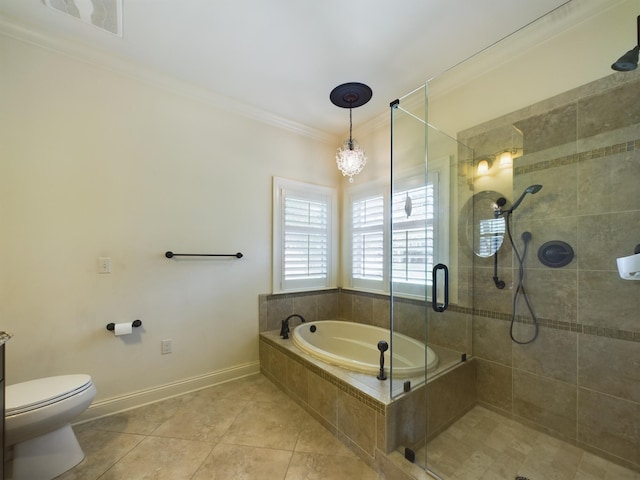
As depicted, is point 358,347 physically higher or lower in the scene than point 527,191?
lower

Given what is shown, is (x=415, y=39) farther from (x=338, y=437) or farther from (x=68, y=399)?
(x=68, y=399)

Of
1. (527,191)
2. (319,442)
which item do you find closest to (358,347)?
(319,442)

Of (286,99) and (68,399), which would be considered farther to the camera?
(286,99)

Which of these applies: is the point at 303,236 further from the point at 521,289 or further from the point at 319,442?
the point at 521,289

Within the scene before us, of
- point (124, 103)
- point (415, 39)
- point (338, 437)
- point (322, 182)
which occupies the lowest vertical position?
point (338, 437)

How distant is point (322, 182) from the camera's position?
10.4ft

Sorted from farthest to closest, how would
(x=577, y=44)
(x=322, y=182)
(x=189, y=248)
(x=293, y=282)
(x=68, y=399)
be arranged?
(x=322, y=182) < (x=293, y=282) < (x=189, y=248) < (x=577, y=44) < (x=68, y=399)

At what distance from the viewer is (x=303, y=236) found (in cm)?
299

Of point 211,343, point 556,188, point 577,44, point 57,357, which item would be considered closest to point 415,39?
point 577,44

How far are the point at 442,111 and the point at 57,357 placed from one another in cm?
347

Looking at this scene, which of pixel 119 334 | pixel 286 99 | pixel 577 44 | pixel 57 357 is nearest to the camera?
pixel 577 44

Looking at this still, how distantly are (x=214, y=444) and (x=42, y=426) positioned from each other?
881 mm

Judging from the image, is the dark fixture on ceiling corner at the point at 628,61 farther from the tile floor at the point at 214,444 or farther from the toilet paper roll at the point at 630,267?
the tile floor at the point at 214,444

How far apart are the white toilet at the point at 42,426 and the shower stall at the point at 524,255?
182cm
